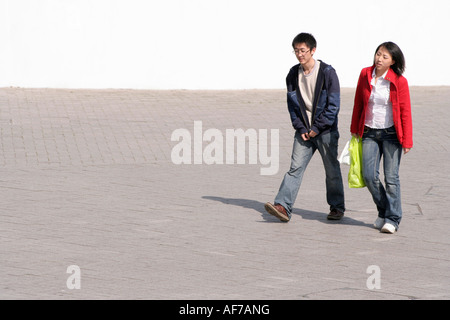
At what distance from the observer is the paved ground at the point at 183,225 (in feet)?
19.2

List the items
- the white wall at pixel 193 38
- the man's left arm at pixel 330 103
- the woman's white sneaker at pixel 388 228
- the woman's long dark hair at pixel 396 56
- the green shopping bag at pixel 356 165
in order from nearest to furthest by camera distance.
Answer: the woman's long dark hair at pixel 396 56 → the woman's white sneaker at pixel 388 228 → the green shopping bag at pixel 356 165 → the man's left arm at pixel 330 103 → the white wall at pixel 193 38

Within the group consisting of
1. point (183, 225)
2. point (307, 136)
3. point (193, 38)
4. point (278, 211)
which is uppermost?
point (193, 38)

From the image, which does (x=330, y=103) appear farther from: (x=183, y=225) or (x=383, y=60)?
(x=183, y=225)

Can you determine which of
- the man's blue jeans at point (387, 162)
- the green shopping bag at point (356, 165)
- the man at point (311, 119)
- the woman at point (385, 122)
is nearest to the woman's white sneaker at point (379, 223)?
the woman at point (385, 122)

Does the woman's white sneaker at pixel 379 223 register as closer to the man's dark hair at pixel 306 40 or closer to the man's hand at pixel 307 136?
the man's hand at pixel 307 136

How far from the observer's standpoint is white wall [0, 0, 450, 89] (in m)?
16.8

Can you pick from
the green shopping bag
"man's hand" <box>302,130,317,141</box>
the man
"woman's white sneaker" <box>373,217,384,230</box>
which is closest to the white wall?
the man

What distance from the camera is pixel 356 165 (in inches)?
294

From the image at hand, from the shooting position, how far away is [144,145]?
11.6 meters

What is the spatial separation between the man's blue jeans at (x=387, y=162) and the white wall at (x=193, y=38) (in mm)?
10070

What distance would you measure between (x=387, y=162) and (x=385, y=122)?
344mm

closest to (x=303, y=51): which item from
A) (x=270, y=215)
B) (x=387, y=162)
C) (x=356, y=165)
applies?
(x=356, y=165)
